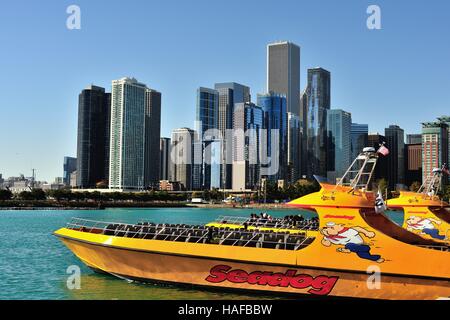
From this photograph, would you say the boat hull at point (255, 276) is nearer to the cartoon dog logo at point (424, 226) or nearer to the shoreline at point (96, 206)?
the cartoon dog logo at point (424, 226)

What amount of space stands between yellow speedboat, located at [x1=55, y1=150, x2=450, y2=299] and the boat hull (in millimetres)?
33

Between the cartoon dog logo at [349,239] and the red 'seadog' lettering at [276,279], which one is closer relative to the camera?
the cartoon dog logo at [349,239]

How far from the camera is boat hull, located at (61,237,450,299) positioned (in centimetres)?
1708

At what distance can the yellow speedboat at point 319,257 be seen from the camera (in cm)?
1705

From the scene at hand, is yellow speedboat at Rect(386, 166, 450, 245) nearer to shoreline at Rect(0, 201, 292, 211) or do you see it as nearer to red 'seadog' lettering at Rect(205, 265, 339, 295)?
red 'seadog' lettering at Rect(205, 265, 339, 295)

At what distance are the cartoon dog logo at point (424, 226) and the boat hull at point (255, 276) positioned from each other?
24.4 ft

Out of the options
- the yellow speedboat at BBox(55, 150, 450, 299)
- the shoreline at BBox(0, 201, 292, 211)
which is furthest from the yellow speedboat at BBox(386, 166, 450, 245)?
the shoreline at BBox(0, 201, 292, 211)

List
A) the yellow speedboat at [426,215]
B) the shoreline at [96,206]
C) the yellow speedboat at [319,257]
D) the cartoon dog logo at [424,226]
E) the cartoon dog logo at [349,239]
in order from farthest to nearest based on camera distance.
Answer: the shoreline at [96,206] < the yellow speedboat at [426,215] < the cartoon dog logo at [424,226] < the cartoon dog logo at [349,239] < the yellow speedboat at [319,257]

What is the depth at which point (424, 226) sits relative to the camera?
956 inches

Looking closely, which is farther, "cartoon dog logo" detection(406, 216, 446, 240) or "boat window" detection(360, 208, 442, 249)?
"cartoon dog logo" detection(406, 216, 446, 240)

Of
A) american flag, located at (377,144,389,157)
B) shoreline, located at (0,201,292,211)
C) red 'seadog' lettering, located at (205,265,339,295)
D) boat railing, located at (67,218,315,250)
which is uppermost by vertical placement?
american flag, located at (377,144,389,157)

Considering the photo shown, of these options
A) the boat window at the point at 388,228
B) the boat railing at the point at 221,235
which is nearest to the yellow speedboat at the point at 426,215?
the boat window at the point at 388,228
